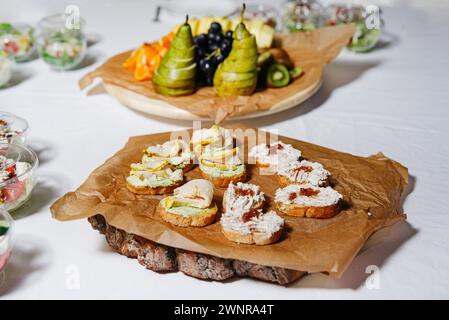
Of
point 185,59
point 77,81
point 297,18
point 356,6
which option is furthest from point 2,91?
point 356,6

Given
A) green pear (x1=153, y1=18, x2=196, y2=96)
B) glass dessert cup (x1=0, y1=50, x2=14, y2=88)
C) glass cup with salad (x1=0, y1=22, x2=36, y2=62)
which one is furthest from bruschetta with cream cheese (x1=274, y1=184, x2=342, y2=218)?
glass cup with salad (x1=0, y1=22, x2=36, y2=62)

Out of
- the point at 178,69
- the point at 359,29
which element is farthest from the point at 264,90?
the point at 359,29

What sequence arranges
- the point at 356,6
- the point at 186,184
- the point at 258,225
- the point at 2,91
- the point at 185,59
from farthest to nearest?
the point at 356,6 < the point at 2,91 < the point at 185,59 < the point at 186,184 < the point at 258,225

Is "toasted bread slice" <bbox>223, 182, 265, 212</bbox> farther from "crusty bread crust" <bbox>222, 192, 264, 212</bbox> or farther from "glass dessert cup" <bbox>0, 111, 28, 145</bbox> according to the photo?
"glass dessert cup" <bbox>0, 111, 28, 145</bbox>

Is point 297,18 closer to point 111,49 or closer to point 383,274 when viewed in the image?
point 111,49

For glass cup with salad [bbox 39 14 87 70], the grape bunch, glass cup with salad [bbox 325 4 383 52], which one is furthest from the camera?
glass cup with salad [bbox 325 4 383 52]

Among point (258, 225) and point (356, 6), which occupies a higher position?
point (356, 6)

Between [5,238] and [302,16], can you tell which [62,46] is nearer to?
[302,16]
